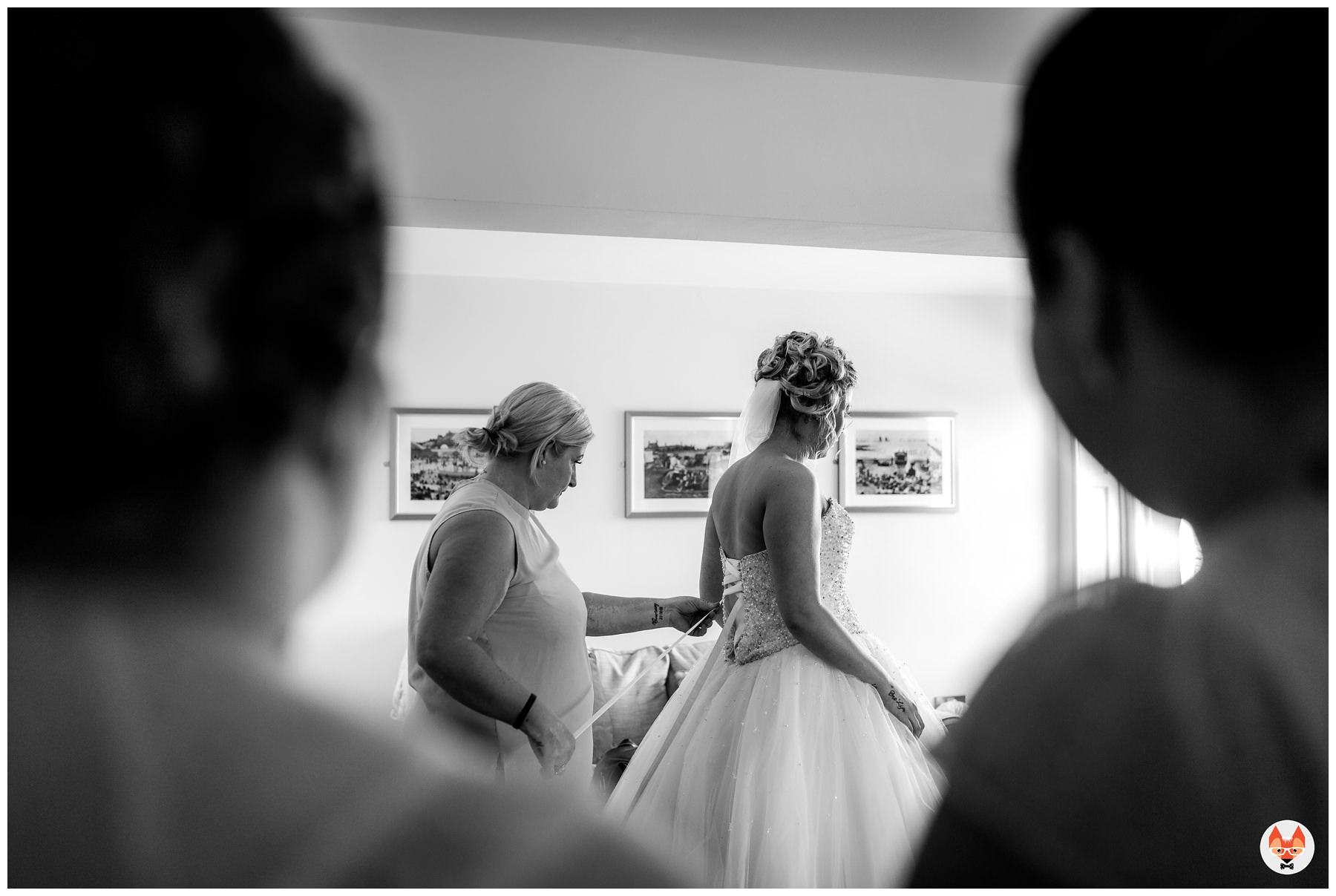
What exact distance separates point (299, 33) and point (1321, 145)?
3.46 ft

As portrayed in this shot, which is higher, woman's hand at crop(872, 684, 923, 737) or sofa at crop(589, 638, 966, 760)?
woman's hand at crop(872, 684, 923, 737)

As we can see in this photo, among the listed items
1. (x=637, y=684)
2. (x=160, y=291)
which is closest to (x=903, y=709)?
(x=160, y=291)

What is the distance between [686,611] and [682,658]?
178 cm

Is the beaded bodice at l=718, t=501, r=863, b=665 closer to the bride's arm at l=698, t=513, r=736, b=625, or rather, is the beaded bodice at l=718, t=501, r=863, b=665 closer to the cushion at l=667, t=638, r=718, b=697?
the bride's arm at l=698, t=513, r=736, b=625

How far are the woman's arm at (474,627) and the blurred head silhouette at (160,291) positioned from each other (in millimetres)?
299

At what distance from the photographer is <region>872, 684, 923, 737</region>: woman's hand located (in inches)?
58.1

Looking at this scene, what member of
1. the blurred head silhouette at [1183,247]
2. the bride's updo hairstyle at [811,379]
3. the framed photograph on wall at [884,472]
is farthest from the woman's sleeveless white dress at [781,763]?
the framed photograph on wall at [884,472]

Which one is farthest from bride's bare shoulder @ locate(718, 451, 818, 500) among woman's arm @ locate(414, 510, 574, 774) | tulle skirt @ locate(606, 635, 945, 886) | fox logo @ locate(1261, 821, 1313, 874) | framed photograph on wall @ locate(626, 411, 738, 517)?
framed photograph on wall @ locate(626, 411, 738, 517)

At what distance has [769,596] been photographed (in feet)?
5.40

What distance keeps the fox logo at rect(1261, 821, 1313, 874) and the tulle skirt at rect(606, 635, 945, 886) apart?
0.34 metres

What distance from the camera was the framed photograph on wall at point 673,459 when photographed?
345cm

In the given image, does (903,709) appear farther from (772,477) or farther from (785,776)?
(772,477)

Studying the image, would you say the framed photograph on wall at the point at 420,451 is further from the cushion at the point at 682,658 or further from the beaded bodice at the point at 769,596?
the cushion at the point at 682,658

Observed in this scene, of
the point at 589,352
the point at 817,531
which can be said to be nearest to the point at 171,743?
the point at 817,531
